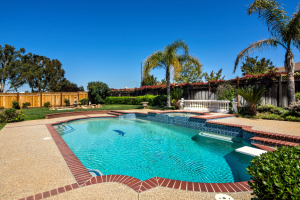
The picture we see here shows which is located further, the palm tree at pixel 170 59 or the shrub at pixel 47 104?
the shrub at pixel 47 104

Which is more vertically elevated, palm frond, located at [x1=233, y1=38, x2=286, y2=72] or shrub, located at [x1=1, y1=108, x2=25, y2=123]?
palm frond, located at [x1=233, y1=38, x2=286, y2=72]

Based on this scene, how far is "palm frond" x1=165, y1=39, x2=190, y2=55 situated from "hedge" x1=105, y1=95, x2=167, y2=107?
468 cm

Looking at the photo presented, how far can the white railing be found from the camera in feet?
37.4

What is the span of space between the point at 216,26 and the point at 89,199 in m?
18.1

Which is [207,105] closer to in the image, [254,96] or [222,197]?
[254,96]

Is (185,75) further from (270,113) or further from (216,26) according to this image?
(270,113)

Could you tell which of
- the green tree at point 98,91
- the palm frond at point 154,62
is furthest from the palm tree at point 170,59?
the green tree at point 98,91

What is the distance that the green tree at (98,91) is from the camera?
23297mm

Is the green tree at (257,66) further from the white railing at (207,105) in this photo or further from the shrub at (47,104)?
the shrub at (47,104)

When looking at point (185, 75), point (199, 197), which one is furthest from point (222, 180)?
point (185, 75)

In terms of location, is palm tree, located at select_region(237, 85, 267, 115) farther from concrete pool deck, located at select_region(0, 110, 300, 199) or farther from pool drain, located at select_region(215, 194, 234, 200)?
pool drain, located at select_region(215, 194, 234, 200)

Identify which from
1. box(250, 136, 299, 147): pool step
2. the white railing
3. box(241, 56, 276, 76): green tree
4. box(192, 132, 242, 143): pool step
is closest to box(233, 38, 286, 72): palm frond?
the white railing

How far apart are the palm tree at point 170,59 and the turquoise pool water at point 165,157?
823 centimetres

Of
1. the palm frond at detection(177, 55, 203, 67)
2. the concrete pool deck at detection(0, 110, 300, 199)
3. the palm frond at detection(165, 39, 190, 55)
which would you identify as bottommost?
the concrete pool deck at detection(0, 110, 300, 199)
